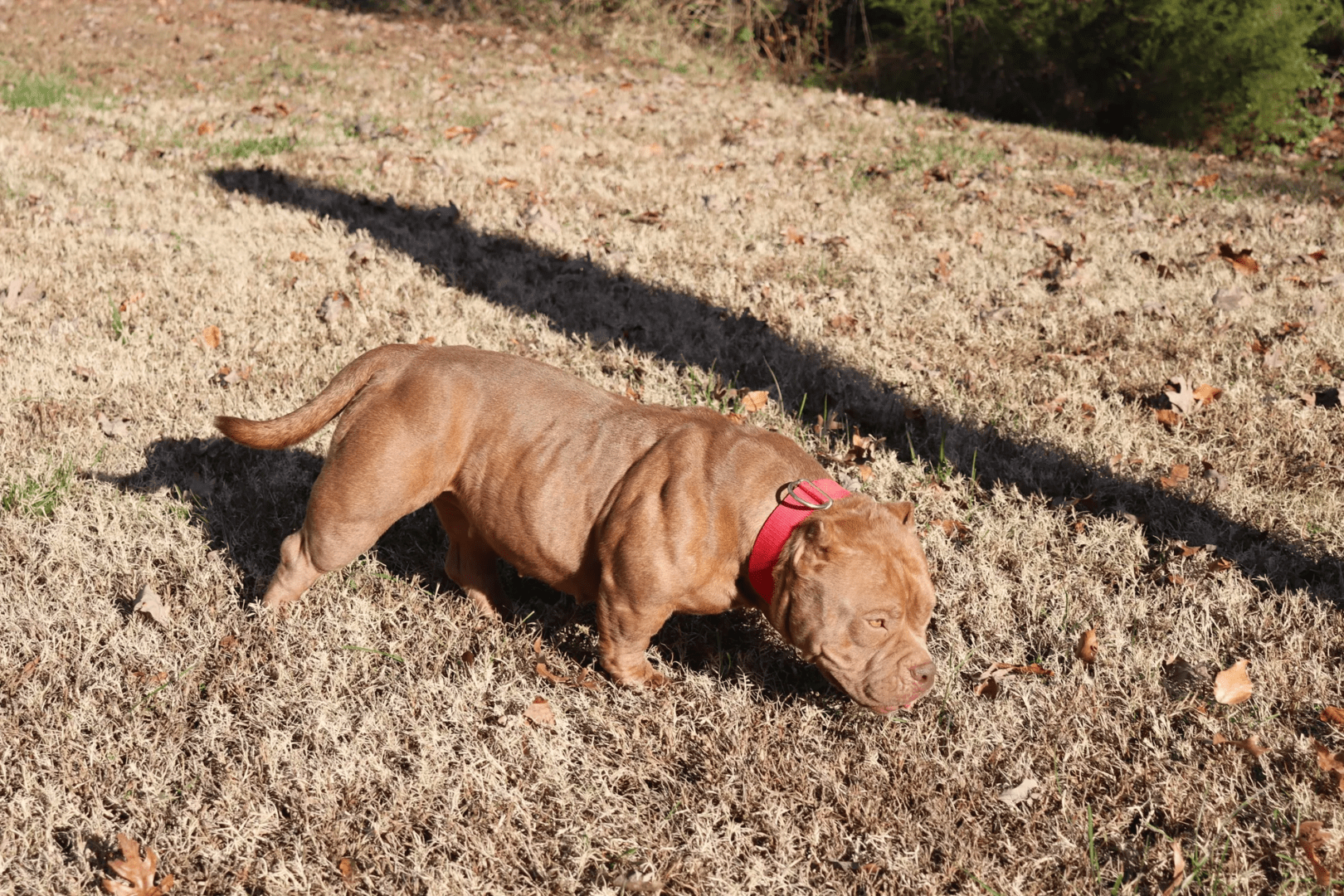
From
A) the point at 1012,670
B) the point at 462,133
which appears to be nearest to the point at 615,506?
the point at 1012,670

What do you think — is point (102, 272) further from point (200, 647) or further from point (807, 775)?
point (807, 775)

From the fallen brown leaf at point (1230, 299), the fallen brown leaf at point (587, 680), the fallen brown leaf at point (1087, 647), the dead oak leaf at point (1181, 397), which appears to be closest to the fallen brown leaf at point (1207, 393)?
the dead oak leaf at point (1181, 397)

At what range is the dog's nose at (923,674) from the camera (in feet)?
9.23

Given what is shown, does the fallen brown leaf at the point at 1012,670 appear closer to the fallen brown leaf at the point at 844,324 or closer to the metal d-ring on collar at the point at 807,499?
the metal d-ring on collar at the point at 807,499

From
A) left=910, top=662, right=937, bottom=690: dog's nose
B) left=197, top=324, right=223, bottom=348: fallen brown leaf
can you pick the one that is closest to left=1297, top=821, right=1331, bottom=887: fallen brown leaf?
left=910, top=662, right=937, bottom=690: dog's nose

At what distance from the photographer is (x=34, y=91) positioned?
35.3ft

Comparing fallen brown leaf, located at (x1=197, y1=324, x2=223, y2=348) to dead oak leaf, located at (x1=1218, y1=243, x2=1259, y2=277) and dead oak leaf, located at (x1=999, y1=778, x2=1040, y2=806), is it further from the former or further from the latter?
dead oak leaf, located at (x1=1218, y1=243, x2=1259, y2=277)

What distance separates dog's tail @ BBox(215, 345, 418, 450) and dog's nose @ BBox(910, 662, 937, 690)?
6.51 ft

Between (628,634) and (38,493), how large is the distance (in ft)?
9.10

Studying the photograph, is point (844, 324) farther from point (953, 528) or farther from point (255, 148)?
point (255, 148)

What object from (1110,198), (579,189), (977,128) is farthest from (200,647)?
(977,128)

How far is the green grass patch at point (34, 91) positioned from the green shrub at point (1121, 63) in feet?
36.7

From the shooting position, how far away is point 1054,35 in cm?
1334

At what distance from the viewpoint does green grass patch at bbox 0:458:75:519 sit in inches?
158
